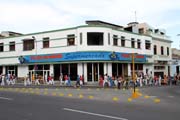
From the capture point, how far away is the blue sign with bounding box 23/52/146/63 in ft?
117

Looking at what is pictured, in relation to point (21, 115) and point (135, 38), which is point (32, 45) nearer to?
point (135, 38)

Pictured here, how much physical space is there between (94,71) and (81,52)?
2.96m

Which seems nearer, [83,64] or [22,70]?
[83,64]

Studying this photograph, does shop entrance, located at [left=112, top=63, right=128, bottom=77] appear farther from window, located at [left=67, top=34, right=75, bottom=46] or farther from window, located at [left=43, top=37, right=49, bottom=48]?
window, located at [left=43, top=37, right=49, bottom=48]

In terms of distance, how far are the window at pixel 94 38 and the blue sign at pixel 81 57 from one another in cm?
162

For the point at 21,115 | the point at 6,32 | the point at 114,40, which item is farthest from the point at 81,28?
the point at 21,115

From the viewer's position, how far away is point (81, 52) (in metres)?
36.0

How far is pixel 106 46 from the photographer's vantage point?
1451 inches

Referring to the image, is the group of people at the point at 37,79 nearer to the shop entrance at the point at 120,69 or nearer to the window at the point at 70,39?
the window at the point at 70,39

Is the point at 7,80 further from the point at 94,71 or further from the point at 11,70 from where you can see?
the point at 94,71

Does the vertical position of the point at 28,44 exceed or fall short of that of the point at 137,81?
it exceeds it

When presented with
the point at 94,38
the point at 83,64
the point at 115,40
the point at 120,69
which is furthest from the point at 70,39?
Result: the point at 120,69

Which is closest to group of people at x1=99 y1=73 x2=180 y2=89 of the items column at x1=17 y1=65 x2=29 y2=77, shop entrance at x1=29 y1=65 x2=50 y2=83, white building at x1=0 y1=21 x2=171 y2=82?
white building at x1=0 y1=21 x2=171 y2=82

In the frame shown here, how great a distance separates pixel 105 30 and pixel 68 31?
4.97 meters
